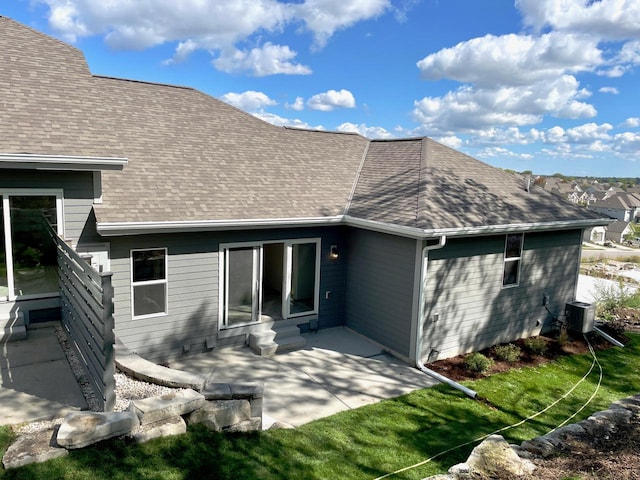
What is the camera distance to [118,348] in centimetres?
607

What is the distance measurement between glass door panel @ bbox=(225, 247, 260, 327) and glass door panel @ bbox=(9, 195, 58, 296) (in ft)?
9.91

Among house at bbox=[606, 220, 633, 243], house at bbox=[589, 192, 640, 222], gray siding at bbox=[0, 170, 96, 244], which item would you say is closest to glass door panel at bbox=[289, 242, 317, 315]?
gray siding at bbox=[0, 170, 96, 244]

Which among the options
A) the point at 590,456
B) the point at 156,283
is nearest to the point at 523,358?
the point at 590,456

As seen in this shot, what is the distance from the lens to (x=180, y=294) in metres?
8.31

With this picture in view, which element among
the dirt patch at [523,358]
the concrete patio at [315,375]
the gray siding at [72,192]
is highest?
the gray siding at [72,192]

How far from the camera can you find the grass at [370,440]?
4.28 meters

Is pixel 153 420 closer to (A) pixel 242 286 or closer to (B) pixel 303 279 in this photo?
(A) pixel 242 286

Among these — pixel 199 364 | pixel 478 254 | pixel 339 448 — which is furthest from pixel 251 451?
pixel 478 254

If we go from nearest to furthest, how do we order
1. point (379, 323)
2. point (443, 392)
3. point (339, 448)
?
point (339, 448), point (443, 392), point (379, 323)

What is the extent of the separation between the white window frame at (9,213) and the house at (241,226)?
0.07 ft

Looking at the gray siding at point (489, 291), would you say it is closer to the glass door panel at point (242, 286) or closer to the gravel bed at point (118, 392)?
the glass door panel at point (242, 286)

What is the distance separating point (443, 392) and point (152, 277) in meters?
5.57

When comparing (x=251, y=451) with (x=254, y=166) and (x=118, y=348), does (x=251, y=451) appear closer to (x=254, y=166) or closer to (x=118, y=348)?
(x=118, y=348)

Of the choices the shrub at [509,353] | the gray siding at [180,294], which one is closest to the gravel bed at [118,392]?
the gray siding at [180,294]
